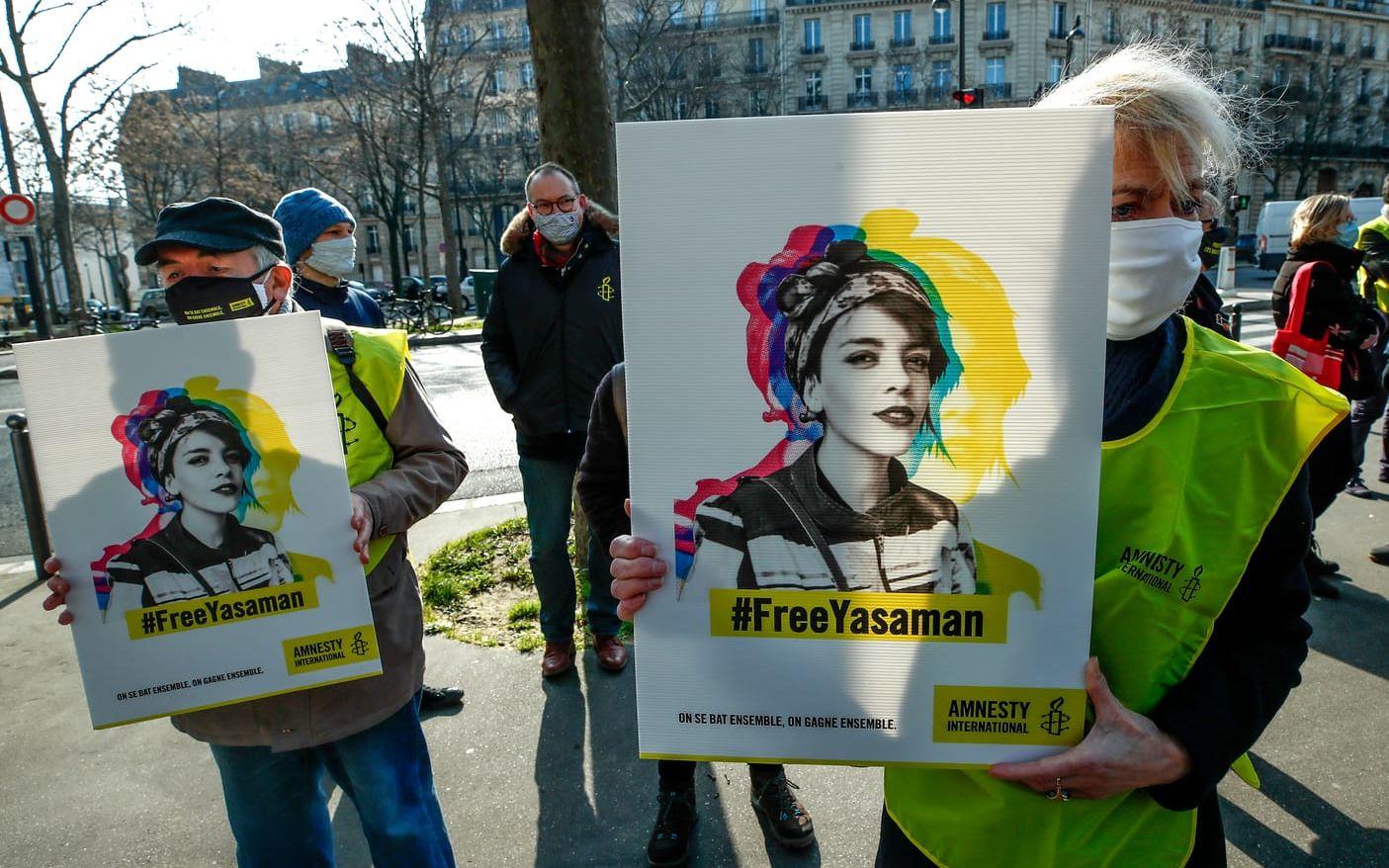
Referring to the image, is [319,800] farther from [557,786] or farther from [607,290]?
[607,290]

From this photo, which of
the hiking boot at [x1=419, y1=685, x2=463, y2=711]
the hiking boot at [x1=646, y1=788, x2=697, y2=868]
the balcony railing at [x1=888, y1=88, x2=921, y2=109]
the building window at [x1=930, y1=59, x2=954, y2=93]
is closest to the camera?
the hiking boot at [x1=646, y1=788, x2=697, y2=868]

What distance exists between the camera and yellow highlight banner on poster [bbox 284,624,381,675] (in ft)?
5.65

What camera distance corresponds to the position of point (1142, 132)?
1.32m

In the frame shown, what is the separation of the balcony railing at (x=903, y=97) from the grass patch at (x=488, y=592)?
48.0 meters

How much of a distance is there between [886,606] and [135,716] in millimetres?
1523

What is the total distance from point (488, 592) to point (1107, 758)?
409 centimetres

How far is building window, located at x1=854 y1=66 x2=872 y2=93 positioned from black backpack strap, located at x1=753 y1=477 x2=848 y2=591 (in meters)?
57.6

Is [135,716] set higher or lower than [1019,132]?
lower

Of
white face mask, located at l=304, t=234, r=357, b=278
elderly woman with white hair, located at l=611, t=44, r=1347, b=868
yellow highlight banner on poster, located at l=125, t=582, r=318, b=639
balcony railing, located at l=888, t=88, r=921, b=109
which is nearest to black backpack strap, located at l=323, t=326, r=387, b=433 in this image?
yellow highlight banner on poster, located at l=125, t=582, r=318, b=639

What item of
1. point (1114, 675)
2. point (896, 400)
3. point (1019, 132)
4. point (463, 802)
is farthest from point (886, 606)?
point (463, 802)

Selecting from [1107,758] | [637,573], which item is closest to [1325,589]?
[1107,758]

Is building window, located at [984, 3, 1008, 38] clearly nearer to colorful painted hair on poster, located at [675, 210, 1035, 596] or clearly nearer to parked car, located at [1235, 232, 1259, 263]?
parked car, located at [1235, 232, 1259, 263]

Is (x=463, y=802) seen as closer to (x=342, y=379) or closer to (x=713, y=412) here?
(x=342, y=379)

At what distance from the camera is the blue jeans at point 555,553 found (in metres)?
3.89
